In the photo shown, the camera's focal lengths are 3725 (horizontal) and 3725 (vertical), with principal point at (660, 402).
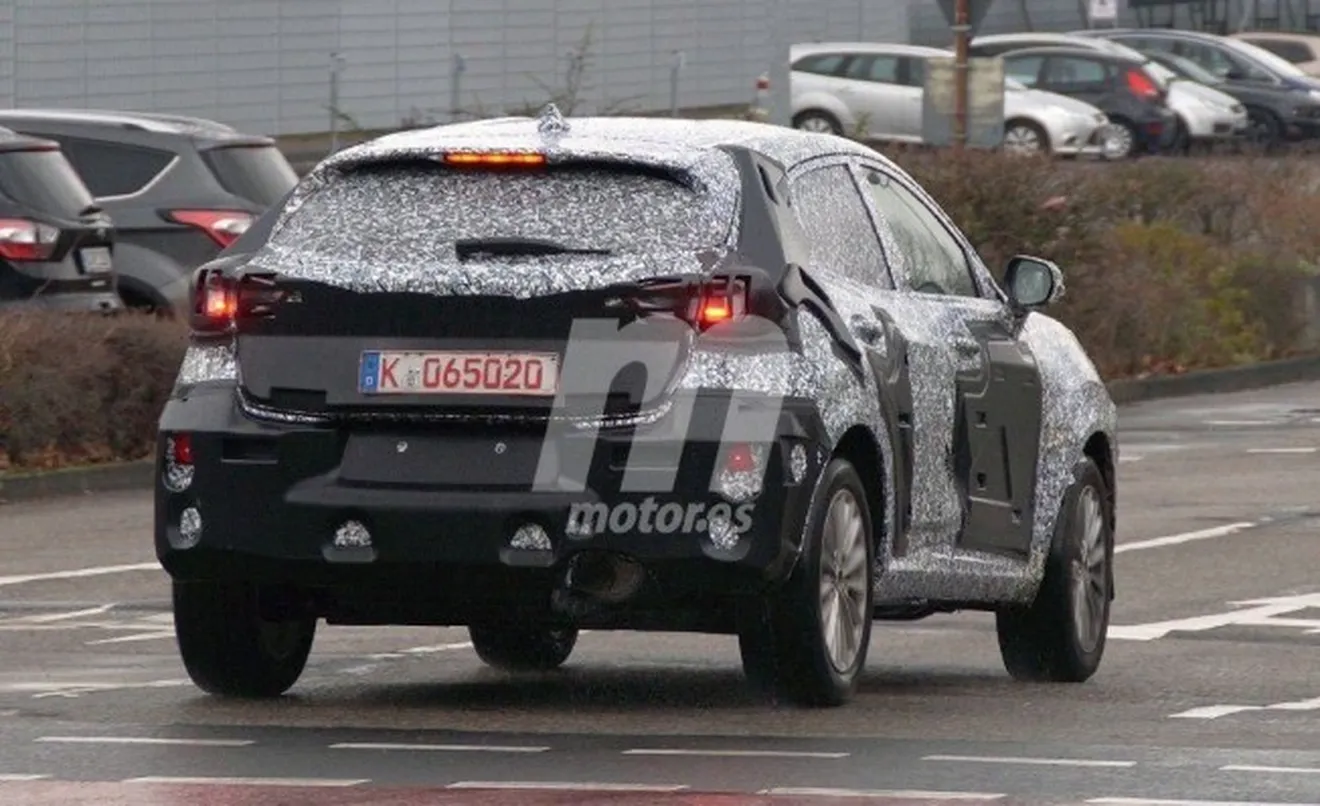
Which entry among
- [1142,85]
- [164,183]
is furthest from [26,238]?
[1142,85]

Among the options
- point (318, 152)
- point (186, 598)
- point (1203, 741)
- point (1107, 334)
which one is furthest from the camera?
point (318, 152)

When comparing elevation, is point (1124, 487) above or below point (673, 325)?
below

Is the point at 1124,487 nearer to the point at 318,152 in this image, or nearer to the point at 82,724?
the point at 82,724

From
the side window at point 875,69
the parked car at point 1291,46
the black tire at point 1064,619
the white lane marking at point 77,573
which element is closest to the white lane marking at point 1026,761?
the black tire at point 1064,619

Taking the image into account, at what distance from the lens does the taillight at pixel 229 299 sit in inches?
400

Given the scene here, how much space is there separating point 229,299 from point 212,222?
1266 centimetres

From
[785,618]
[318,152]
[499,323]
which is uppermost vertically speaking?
[499,323]

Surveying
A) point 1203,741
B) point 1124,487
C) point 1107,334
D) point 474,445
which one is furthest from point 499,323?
point 1107,334

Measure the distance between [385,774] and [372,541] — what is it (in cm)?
118

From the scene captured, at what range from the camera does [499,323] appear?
994 centimetres

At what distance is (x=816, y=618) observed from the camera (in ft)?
33.0

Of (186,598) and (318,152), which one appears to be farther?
(318,152)

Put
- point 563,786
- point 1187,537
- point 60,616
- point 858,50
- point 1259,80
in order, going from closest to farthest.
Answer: point 563,786, point 60,616, point 1187,537, point 858,50, point 1259,80

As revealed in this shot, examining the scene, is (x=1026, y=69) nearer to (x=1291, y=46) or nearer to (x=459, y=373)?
(x=1291, y=46)
